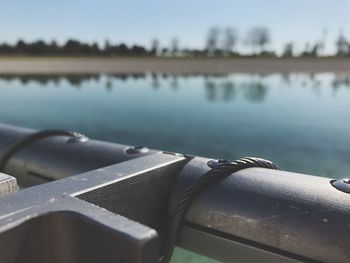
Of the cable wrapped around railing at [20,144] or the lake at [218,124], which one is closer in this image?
the cable wrapped around railing at [20,144]

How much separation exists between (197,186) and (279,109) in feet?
27.1

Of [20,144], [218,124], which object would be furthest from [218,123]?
[20,144]

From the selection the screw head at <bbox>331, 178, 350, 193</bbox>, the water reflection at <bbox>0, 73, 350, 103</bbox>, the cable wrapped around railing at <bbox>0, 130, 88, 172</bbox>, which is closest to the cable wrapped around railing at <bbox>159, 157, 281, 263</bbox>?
the screw head at <bbox>331, 178, 350, 193</bbox>

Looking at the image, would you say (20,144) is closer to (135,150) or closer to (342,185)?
(135,150)

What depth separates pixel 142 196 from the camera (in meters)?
1.00

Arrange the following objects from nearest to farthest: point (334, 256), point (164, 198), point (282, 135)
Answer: point (334, 256), point (164, 198), point (282, 135)

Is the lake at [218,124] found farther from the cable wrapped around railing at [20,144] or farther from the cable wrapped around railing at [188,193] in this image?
the cable wrapped around railing at [188,193]

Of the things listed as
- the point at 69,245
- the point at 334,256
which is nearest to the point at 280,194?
the point at 334,256

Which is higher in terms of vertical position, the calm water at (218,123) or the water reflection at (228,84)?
the calm water at (218,123)

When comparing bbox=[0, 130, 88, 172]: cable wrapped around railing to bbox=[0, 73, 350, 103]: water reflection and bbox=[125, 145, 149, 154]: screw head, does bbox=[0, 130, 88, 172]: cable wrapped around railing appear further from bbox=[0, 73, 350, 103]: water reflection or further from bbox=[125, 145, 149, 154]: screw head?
bbox=[0, 73, 350, 103]: water reflection

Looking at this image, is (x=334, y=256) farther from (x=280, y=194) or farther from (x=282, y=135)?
(x=282, y=135)

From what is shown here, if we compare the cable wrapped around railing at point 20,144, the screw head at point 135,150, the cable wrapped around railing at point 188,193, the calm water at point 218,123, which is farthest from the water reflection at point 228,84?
the cable wrapped around railing at point 188,193

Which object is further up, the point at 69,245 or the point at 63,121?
the point at 69,245

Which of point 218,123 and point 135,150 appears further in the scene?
point 218,123
